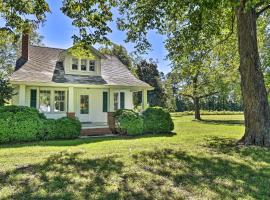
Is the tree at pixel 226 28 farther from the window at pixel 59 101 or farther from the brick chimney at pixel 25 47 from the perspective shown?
the brick chimney at pixel 25 47

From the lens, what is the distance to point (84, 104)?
20.2 m

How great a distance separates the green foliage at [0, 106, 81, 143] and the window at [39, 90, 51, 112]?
4657 millimetres

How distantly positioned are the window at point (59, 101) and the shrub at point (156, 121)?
6359 millimetres

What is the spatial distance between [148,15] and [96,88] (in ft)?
29.0

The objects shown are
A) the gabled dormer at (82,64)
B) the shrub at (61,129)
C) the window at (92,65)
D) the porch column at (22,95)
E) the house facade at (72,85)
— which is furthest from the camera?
the window at (92,65)

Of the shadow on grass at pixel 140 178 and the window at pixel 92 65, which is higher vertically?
the window at pixel 92 65

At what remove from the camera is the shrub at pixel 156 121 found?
1595cm

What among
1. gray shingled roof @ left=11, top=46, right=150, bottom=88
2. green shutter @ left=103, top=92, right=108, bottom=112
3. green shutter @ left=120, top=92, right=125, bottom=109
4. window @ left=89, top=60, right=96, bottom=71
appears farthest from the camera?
window @ left=89, top=60, right=96, bottom=71

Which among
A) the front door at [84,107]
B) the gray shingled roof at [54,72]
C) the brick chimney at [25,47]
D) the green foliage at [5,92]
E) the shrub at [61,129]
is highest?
the brick chimney at [25,47]

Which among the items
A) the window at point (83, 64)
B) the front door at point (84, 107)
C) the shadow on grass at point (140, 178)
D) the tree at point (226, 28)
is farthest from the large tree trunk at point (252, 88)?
the window at point (83, 64)

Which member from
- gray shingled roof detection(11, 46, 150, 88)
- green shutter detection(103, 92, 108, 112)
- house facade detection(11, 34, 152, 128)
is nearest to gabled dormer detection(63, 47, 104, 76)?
house facade detection(11, 34, 152, 128)

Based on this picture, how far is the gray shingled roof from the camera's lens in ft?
57.1

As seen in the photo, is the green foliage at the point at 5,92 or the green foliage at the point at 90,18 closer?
the green foliage at the point at 90,18

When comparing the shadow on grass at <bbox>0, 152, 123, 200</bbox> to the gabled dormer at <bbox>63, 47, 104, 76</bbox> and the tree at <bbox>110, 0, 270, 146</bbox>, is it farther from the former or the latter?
the gabled dormer at <bbox>63, 47, 104, 76</bbox>
